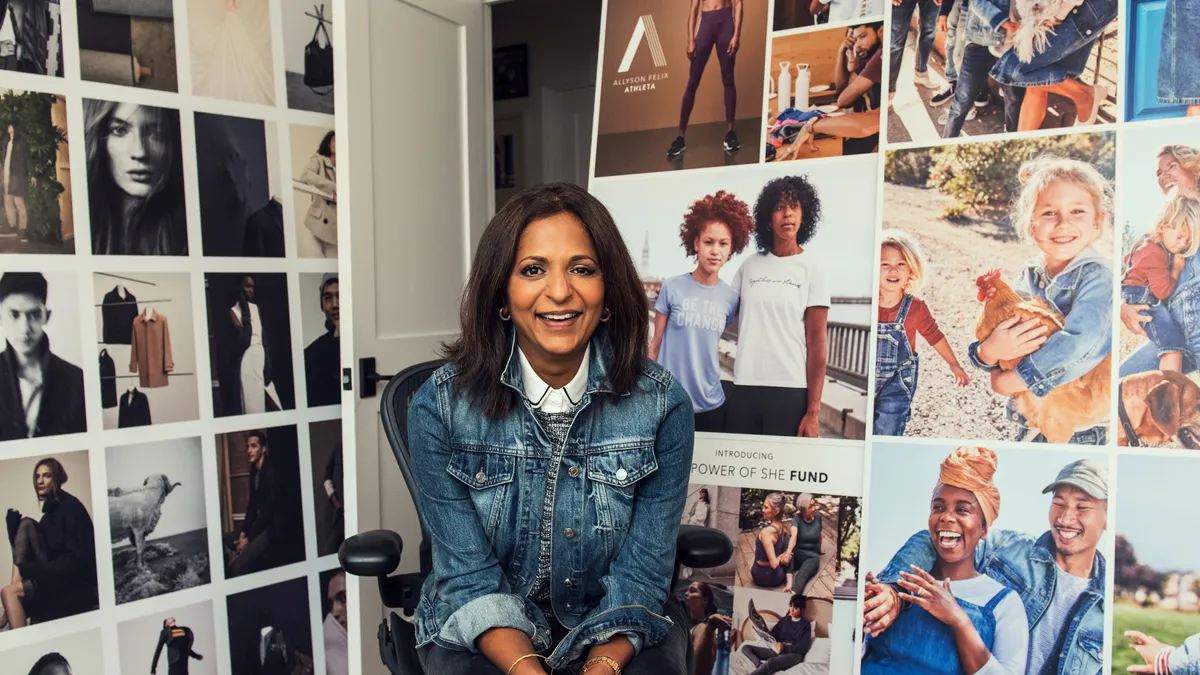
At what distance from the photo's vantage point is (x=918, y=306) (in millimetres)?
1975

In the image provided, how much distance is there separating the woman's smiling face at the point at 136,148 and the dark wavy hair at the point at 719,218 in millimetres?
1356

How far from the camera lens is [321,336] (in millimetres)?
2404

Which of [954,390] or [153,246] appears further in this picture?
[153,246]

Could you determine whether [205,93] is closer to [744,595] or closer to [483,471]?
[483,471]

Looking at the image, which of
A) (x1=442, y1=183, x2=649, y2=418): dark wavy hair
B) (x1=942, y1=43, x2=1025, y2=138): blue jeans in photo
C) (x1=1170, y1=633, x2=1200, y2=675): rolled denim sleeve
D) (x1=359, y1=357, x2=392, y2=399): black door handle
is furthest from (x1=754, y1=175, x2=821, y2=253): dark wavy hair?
(x1=1170, y1=633, x2=1200, y2=675): rolled denim sleeve

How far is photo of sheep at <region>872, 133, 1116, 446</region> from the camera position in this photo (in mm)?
1810

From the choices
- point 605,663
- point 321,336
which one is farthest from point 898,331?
point 321,336

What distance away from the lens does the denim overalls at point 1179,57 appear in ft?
5.68

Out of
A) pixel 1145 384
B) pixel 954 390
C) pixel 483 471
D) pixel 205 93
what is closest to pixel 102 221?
pixel 205 93

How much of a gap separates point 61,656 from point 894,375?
6.82 ft

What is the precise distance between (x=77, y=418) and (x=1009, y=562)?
217cm

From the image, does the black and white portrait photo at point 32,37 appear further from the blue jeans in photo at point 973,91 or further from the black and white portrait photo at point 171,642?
the blue jeans in photo at point 973,91

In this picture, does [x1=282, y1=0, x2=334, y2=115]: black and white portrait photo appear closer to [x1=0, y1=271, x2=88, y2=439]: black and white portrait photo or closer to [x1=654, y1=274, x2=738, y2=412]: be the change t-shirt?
[x1=0, y1=271, x2=88, y2=439]: black and white portrait photo

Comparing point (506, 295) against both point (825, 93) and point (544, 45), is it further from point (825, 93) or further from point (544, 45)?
point (544, 45)
